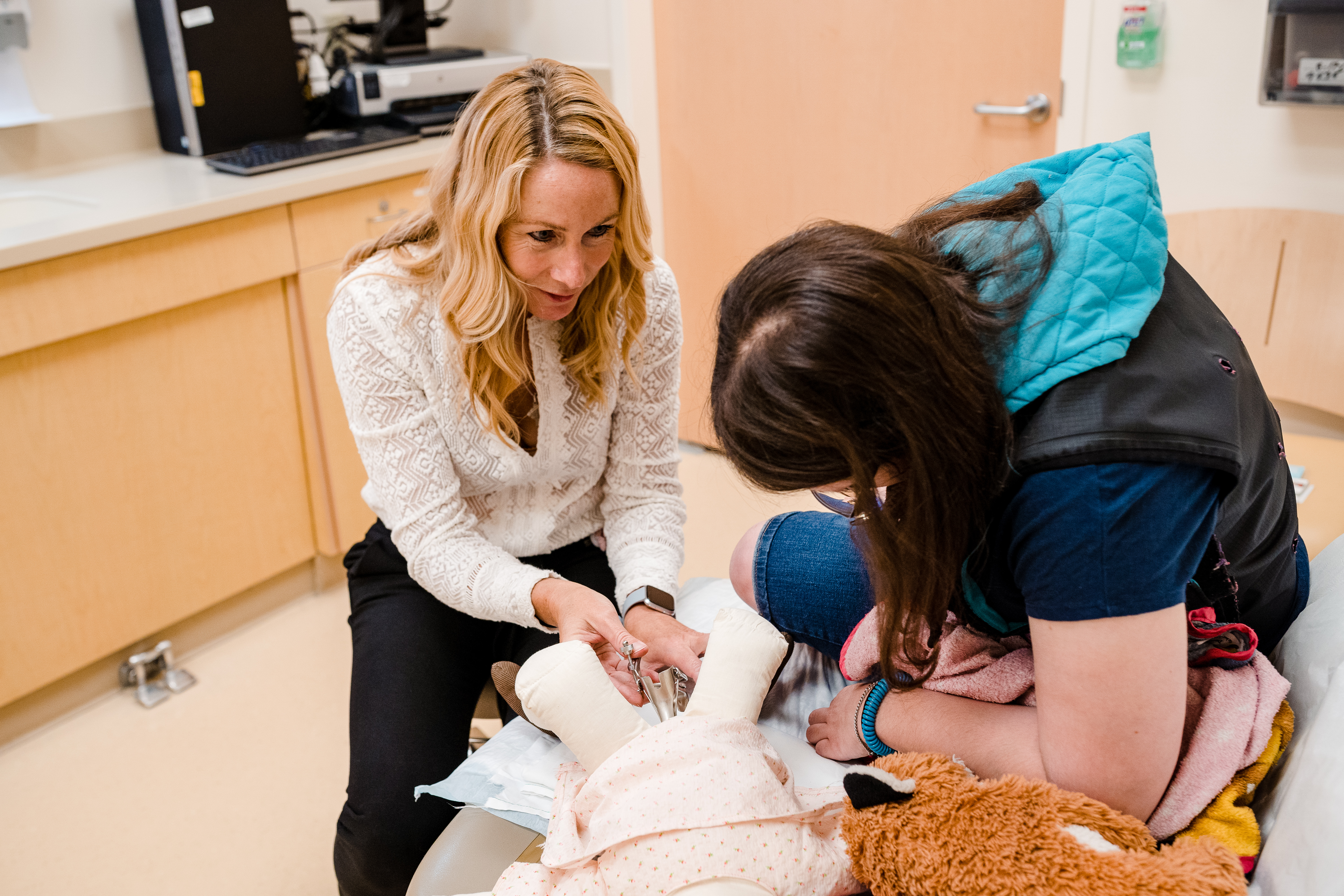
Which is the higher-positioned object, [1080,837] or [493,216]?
[493,216]

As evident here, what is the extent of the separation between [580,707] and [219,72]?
1.78 metres

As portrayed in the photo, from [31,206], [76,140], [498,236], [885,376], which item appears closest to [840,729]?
[885,376]

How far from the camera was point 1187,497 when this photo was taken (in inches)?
27.3

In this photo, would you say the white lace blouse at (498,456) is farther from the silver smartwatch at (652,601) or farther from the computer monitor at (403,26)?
the computer monitor at (403,26)

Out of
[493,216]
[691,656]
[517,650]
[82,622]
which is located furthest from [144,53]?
[691,656]

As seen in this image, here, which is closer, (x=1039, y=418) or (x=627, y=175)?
(x=1039, y=418)

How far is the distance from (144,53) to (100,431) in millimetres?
941

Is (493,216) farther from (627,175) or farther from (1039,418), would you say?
(1039,418)

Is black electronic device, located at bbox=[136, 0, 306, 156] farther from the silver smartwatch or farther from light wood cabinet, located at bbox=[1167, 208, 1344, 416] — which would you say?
light wood cabinet, located at bbox=[1167, 208, 1344, 416]

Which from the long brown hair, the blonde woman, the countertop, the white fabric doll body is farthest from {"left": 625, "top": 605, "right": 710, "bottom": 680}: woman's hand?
the countertop

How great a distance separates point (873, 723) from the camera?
0.92 meters

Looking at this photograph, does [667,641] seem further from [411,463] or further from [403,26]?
[403,26]

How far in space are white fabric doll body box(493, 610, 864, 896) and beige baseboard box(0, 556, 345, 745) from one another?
1.38 metres

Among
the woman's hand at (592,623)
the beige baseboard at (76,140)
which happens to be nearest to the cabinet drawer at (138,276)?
the beige baseboard at (76,140)
